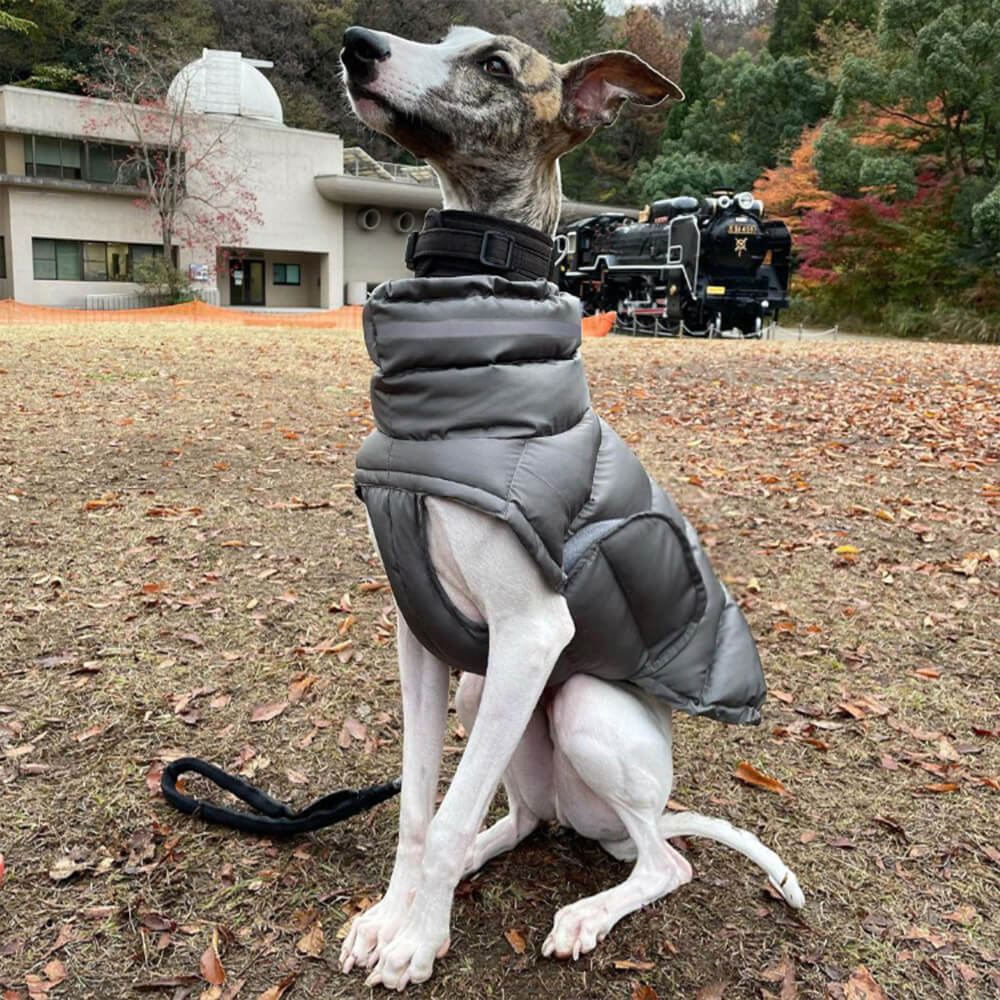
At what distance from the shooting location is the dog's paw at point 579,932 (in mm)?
2281

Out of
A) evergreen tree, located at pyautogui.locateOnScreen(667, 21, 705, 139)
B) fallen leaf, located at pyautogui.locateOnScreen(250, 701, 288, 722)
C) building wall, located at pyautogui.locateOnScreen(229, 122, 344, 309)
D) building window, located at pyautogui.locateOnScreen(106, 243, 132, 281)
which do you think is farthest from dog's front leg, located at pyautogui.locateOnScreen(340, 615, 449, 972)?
evergreen tree, located at pyautogui.locateOnScreen(667, 21, 705, 139)

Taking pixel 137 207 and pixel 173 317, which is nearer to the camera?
pixel 173 317

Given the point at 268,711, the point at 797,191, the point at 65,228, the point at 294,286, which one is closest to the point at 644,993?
the point at 268,711

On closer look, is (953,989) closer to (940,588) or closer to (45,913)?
(45,913)

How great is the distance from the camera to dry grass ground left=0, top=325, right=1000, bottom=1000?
2.35m

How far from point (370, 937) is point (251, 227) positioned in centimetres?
3394

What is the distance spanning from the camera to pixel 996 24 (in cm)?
2264

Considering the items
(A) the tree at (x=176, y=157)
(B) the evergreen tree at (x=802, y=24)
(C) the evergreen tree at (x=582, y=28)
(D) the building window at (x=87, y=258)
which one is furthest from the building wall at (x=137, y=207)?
(B) the evergreen tree at (x=802, y=24)

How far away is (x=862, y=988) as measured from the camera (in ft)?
7.40

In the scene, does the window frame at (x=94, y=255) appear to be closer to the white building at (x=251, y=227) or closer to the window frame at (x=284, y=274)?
the white building at (x=251, y=227)

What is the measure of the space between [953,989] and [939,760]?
1.13m

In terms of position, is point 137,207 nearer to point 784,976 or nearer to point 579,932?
point 579,932

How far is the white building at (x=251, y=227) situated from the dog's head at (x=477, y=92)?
3027cm

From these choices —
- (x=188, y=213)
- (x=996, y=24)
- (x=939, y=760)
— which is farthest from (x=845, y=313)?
(x=939, y=760)
